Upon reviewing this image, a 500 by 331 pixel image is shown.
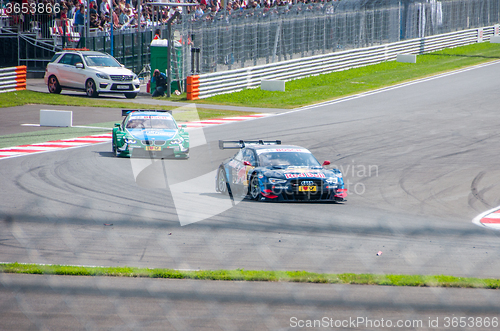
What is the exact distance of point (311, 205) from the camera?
480 inches

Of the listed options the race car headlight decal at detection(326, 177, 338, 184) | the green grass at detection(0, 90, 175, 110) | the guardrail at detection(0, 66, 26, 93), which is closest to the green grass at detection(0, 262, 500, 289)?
the race car headlight decal at detection(326, 177, 338, 184)

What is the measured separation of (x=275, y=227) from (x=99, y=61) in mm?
23075

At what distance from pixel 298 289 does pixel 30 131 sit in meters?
17.4

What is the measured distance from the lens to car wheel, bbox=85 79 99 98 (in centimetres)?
2939

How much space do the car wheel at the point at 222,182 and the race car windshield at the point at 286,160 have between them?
0.87m

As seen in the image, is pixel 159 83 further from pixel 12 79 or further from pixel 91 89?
pixel 12 79

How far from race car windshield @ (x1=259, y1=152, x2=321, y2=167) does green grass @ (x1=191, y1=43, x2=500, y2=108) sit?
48.7 ft

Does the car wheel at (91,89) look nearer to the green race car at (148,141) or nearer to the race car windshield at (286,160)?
the green race car at (148,141)

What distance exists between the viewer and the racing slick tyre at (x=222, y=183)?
13.5 meters

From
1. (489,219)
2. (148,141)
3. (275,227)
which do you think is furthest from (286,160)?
(148,141)

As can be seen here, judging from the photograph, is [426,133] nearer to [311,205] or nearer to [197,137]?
[197,137]

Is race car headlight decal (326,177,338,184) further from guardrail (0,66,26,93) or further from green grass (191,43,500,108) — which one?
guardrail (0,66,26,93)

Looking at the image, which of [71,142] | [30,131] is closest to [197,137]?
[71,142]

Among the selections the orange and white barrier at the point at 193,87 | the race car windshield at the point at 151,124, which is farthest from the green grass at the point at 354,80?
the race car windshield at the point at 151,124
